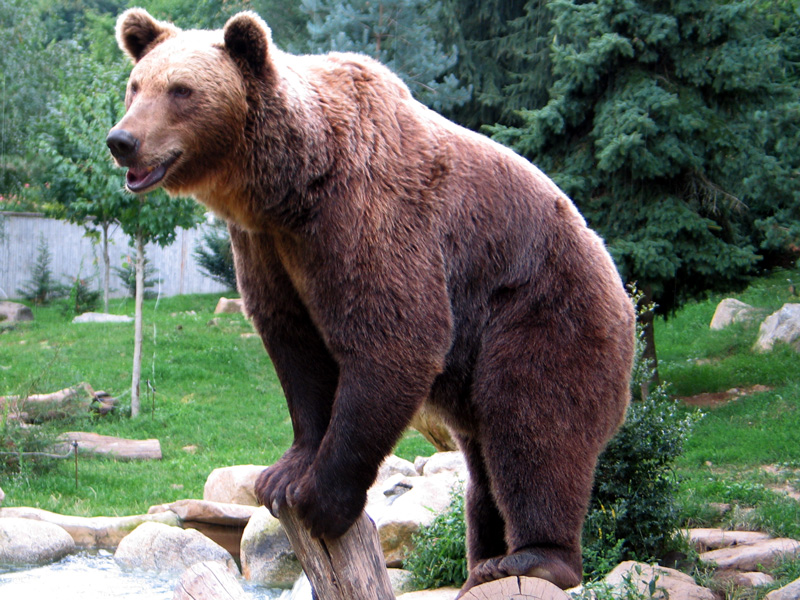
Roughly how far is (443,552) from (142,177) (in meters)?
4.08

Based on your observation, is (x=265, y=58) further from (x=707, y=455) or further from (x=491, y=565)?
(x=707, y=455)

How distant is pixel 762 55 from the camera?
377 inches

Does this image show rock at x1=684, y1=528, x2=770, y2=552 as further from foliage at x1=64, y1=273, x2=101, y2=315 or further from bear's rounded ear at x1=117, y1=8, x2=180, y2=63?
foliage at x1=64, y1=273, x2=101, y2=315

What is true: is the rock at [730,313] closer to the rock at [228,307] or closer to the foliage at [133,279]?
the rock at [228,307]

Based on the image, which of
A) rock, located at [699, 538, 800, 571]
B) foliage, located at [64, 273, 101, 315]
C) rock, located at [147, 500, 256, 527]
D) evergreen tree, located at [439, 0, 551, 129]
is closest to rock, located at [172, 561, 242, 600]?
rock, located at [699, 538, 800, 571]

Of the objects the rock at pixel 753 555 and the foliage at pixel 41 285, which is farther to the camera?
the foliage at pixel 41 285

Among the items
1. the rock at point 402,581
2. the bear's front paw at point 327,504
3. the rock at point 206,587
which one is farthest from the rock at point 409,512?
the bear's front paw at point 327,504

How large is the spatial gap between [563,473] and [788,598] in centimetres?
261

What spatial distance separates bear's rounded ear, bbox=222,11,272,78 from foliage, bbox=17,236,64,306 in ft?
68.7

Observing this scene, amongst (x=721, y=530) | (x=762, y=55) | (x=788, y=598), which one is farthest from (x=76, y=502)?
(x=762, y=55)

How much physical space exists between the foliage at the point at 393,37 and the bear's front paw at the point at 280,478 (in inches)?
323

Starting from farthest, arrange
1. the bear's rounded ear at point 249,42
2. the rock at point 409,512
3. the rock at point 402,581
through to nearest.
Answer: the rock at point 409,512, the rock at point 402,581, the bear's rounded ear at point 249,42

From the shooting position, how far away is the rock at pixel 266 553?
7.20 metres

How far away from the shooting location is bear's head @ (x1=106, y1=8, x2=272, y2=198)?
8.93ft
